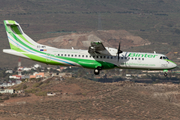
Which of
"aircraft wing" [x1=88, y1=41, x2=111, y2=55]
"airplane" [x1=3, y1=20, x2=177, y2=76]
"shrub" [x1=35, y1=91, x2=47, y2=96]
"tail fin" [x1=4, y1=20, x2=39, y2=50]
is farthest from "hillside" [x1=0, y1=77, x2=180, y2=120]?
"aircraft wing" [x1=88, y1=41, x2=111, y2=55]

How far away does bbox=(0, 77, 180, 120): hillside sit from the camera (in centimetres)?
12762

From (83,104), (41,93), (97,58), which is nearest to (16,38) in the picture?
(97,58)

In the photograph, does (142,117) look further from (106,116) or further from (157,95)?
(157,95)

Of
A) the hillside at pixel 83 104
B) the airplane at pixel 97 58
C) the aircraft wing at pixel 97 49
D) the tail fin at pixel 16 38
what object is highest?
the tail fin at pixel 16 38

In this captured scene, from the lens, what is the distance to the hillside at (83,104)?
127625 mm

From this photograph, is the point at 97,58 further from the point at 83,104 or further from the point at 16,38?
the point at 83,104

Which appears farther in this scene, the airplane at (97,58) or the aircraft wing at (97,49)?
the airplane at (97,58)

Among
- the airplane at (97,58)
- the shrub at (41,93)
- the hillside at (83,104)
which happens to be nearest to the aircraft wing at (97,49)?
the airplane at (97,58)

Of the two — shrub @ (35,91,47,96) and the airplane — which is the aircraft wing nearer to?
the airplane

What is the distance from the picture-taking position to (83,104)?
139 meters


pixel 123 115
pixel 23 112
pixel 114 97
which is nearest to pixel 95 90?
pixel 114 97

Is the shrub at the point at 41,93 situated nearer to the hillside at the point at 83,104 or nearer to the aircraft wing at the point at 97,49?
the hillside at the point at 83,104

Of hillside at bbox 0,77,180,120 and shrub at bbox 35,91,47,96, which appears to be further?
shrub at bbox 35,91,47,96

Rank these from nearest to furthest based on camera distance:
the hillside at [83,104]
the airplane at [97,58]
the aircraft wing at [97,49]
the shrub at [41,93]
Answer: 1. the aircraft wing at [97,49]
2. the airplane at [97,58]
3. the hillside at [83,104]
4. the shrub at [41,93]
